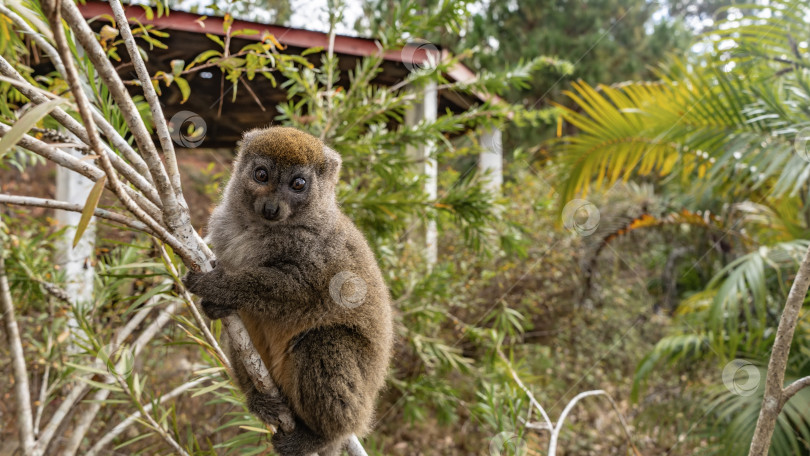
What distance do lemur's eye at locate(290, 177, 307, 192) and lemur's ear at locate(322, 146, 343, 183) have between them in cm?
21

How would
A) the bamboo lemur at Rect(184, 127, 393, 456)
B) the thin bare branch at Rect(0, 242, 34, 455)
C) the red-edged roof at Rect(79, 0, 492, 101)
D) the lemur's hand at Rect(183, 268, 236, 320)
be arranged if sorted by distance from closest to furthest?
the lemur's hand at Rect(183, 268, 236, 320) → the bamboo lemur at Rect(184, 127, 393, 456) → the thin bare branch at Rect(0, 242, 34, 455) → the red-edged roof at Rect(79, 0, 492, 101)

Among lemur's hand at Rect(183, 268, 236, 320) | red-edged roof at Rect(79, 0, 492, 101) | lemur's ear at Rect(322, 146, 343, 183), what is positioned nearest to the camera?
lemur's hand at Rect(183, 268, 236, 320)

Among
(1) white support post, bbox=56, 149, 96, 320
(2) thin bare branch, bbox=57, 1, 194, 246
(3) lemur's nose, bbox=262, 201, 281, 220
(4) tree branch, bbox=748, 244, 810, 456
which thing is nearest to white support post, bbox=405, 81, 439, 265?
(1) white support post, bbox=56, 149, 96, 320

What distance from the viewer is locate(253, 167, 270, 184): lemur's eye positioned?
8.81 feet

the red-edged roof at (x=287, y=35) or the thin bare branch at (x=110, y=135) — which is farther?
the red-edged roof at (x=287, y=35)

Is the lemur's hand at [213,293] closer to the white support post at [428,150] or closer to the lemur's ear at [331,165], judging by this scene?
the lemur's ear at [331,165]

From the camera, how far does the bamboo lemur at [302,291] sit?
2.50 meters

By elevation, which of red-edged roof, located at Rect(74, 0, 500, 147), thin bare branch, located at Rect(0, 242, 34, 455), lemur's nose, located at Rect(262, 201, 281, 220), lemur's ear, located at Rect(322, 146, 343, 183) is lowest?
thin bare branch, located at Rect(0, 242, 34, 455)

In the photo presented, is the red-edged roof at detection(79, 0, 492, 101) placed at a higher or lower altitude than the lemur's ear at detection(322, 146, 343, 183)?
higher

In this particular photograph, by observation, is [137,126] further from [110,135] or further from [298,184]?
[298,184]

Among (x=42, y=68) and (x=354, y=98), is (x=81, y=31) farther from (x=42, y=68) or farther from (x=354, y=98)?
(x=42, y=68)

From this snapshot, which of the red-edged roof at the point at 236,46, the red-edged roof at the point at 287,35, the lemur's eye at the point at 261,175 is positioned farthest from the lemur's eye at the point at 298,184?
the red-edged roof at the point at 287,35

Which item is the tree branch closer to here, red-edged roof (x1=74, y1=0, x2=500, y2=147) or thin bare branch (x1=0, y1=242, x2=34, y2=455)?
red-edged roof (x1=74, y1=0, x2=500, y2=147)

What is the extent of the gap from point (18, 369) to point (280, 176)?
249 cm
